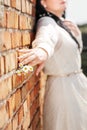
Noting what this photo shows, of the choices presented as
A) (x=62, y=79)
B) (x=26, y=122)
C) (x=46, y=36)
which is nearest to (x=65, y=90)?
(x=62, y=79)

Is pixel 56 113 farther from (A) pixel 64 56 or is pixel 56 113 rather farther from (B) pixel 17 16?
(B) pixel 17 16

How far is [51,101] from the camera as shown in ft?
7.13

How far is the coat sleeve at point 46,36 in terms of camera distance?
175cm

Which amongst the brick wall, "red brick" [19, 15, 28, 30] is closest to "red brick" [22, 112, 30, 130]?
the brick wall

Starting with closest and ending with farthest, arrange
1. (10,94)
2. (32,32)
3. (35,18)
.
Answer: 1. (10,94)
2. (32,32)
3. (35,18)

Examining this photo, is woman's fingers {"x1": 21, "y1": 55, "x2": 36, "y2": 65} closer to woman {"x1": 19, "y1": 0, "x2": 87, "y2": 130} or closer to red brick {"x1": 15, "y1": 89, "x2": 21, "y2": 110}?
red brick {"x1": 15, "y1": 89, "x2": 21, "y2": 110}

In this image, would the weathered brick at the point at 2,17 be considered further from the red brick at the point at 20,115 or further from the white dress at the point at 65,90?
the white dress at the point at 65,90

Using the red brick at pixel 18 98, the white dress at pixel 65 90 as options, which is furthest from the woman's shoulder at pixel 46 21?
the red brick at pixel 18 98

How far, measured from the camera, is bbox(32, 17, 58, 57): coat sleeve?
1.75 metres

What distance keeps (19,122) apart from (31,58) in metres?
0.31

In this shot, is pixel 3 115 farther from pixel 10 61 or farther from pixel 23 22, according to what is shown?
pixel 23 22

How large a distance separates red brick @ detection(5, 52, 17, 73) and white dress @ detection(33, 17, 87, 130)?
547 millimetres

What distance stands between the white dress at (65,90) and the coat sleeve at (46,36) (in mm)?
36

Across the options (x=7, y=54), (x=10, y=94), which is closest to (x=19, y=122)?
(x=10, y=94)
